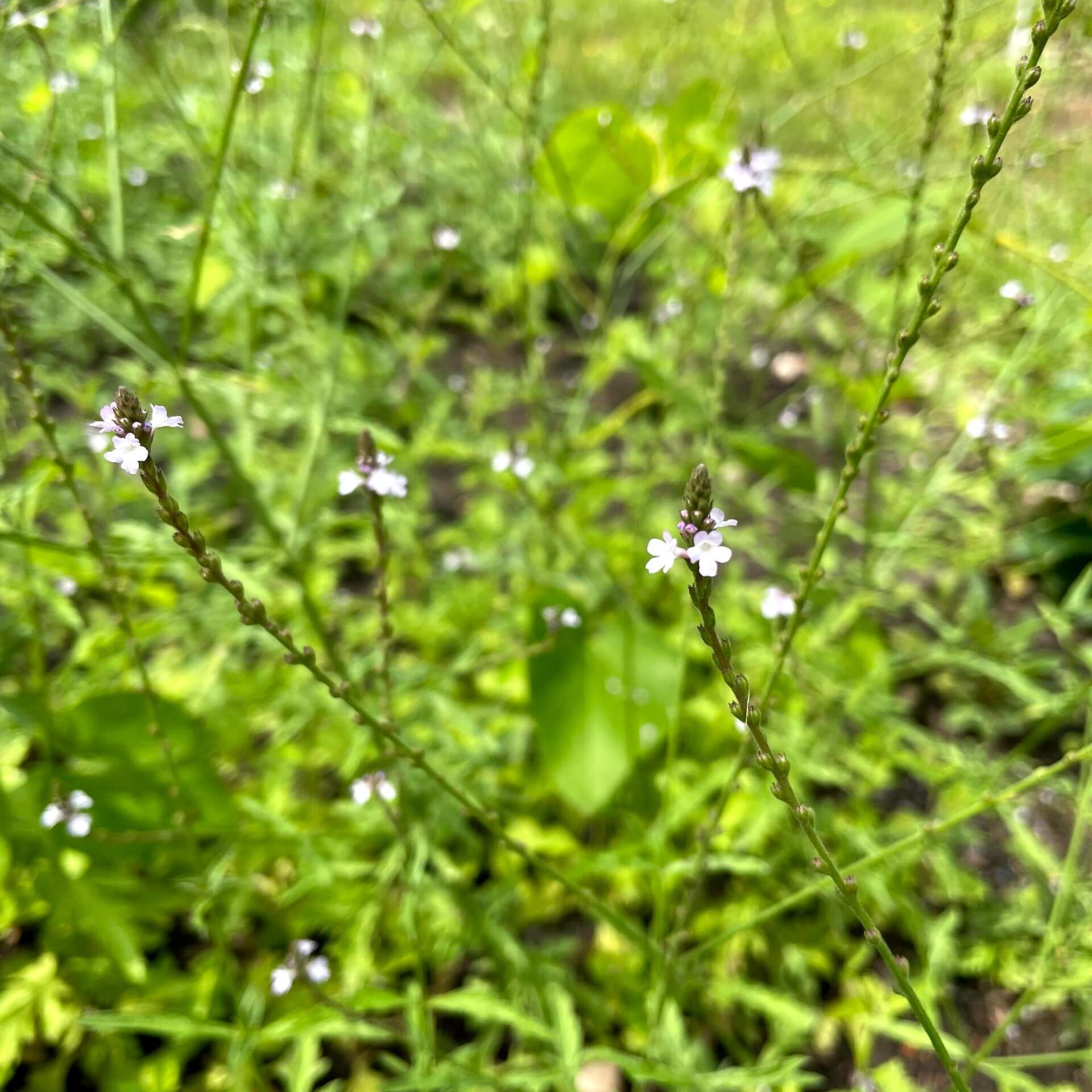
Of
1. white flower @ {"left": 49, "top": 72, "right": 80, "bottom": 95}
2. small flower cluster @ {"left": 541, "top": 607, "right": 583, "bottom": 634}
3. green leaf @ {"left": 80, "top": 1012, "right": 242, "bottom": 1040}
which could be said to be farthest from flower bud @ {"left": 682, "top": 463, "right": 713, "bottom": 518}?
white flower @ {"left": 49, "top": 72, "right": 80, "bottom": 95}

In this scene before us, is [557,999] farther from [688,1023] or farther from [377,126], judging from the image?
[377,126]

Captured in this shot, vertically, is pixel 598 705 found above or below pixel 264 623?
above

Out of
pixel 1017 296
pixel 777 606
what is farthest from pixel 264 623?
pixel 1017 296

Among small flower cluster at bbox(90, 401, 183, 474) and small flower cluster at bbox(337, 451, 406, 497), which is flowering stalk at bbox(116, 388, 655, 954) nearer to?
small flower cluster at bbox(90, 401, 183, 474)

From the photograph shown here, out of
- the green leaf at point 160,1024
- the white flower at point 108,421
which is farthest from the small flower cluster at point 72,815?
the white flower at point 108,421

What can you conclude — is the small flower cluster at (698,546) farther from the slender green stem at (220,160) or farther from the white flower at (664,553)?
the slender green stem at (220,160)

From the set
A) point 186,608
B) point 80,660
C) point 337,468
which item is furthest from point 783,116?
point 80,660

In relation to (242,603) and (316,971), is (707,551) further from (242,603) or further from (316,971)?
(316,971)
